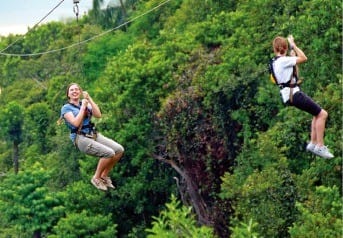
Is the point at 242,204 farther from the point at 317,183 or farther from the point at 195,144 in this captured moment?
the point at 195,144

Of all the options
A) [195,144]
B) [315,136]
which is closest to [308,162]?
[195,144]

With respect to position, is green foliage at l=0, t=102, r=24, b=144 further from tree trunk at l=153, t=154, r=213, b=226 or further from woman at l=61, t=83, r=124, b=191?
woman at l=61, t=83, r=124, b=191

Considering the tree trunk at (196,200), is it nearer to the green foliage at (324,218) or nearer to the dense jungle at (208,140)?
the dense jungle at (208,140)

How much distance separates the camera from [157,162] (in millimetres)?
30188

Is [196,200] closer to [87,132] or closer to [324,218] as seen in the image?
[324,218]

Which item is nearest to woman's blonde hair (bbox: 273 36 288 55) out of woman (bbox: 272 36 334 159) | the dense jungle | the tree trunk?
woman (bbox: 272 36 334 159)

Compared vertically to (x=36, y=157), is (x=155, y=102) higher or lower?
higher

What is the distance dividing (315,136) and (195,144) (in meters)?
16.6

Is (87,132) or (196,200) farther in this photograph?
(196,200)

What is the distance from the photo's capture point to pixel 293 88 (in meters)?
9.62

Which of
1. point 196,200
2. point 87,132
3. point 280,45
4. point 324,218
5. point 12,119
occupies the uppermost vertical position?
point 280,45

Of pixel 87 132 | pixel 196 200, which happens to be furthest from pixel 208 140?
pixel 87 132

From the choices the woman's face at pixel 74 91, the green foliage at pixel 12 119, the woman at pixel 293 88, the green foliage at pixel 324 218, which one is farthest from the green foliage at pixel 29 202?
the woman at pixel 293 88

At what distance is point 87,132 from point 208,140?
627 inches
